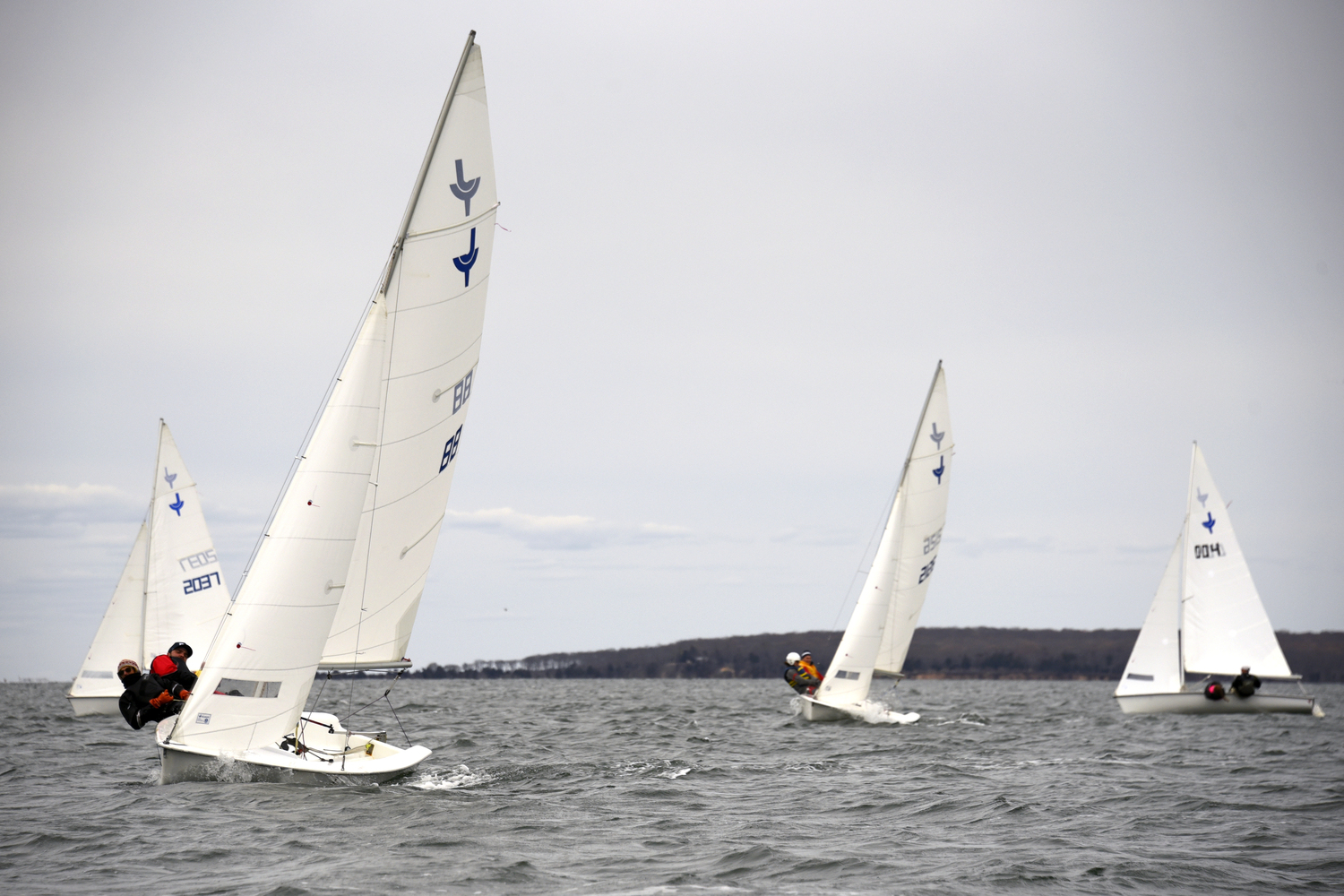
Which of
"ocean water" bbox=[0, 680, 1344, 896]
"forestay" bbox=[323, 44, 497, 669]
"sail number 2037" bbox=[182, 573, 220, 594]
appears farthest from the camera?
"sail number 2037" bbox=[182, 573, 220, 594]

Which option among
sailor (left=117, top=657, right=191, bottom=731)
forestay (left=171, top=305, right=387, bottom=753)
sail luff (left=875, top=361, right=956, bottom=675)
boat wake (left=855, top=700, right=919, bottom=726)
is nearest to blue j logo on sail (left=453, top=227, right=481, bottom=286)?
forestay (left=171, top=305, right=387, bottom=753)

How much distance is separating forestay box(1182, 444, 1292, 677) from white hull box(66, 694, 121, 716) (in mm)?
29868

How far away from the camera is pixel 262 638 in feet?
40.9

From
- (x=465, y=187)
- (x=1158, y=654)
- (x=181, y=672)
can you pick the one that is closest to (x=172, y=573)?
(x=181, y=672)

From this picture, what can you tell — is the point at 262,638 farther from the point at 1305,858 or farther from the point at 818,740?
the point at 818,740

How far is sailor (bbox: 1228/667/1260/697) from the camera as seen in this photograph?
3172cm

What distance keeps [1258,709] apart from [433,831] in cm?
2820

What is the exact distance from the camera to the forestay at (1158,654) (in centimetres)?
3225

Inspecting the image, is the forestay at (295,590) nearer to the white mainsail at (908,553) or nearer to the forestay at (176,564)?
the forestay at (176,564)

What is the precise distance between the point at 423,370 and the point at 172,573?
1700 cm

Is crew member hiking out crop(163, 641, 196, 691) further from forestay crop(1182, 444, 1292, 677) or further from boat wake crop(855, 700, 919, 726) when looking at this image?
forestay crop(1182, 444, 1292, 677)

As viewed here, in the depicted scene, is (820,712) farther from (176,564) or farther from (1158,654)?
(176,564)

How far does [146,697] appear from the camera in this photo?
537 inches

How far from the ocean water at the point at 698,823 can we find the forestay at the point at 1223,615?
44.4 feet
